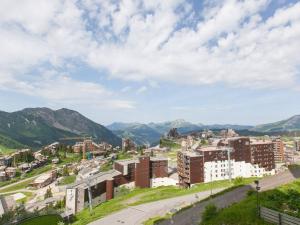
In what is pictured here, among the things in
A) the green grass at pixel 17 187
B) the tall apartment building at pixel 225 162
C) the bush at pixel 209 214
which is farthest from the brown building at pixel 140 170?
the bush at pixel 209 214

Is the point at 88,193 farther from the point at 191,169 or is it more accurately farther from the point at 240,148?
the point at 240,148

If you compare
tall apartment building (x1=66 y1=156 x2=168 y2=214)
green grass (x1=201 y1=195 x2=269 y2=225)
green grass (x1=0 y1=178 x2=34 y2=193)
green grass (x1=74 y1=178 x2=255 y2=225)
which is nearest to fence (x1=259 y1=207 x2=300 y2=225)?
green grass (x1=201 y1=195 x2=269 y2=225)

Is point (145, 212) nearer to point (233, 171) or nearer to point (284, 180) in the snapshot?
point (284, 180)

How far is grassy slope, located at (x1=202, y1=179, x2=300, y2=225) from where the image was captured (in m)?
30.9

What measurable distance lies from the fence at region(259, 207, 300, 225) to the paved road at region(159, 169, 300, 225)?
14080 mm

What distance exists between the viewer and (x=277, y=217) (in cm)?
2819

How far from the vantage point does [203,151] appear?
122m

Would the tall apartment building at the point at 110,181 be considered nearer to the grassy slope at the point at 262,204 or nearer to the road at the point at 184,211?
the road at the point at 184,211

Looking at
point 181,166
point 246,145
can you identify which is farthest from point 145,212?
point 246,145

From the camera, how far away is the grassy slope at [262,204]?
102ft

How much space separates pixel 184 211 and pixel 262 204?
20108mm

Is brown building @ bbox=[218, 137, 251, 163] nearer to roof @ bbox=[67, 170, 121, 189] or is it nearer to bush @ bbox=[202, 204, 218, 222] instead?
roof @ bbox=[67, 170, 121, 189]

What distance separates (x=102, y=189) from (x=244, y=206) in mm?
75518

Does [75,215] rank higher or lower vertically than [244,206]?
lower
